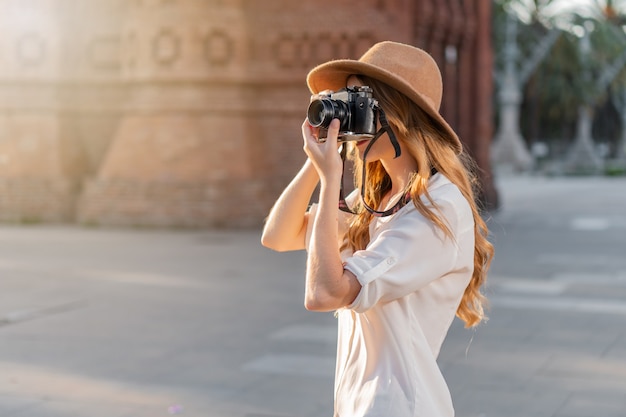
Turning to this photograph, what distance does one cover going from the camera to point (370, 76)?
8.90ft

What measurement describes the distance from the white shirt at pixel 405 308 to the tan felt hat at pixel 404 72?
200mm

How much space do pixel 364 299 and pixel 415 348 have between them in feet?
0.75

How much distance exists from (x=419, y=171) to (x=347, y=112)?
0.29m

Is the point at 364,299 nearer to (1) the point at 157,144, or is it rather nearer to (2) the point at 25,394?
(2) the point at 25,394

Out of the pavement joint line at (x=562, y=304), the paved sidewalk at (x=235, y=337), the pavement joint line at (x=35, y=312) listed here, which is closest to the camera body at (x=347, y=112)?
the paved sidewalk at (x=235, y=337)

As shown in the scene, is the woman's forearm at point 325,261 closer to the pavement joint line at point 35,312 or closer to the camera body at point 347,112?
the camera body at point 347,112

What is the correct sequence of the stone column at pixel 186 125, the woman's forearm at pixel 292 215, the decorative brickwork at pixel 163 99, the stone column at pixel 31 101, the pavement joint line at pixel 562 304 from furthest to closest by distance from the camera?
the stone column at pixel 31 101 < the decorative brickwork at pixel 163 99 < the stone column at pixel 186 125 < the pavement joint line at pixel 562 304 < the woman's forearm at pixel 292 215

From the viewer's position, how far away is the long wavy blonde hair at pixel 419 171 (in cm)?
268

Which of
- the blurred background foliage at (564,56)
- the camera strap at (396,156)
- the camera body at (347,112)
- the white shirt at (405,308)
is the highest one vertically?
the camera body at (347,112)

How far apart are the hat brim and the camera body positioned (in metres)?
0.07

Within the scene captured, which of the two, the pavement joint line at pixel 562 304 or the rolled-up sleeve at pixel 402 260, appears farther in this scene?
the pavement joint line at pixel 562 304

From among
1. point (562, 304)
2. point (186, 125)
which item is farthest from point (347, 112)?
point (186, 125)

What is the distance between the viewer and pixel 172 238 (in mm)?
15586

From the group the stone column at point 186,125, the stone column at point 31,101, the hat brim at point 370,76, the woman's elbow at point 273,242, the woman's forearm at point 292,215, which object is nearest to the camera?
the hat brim at point 370,76
